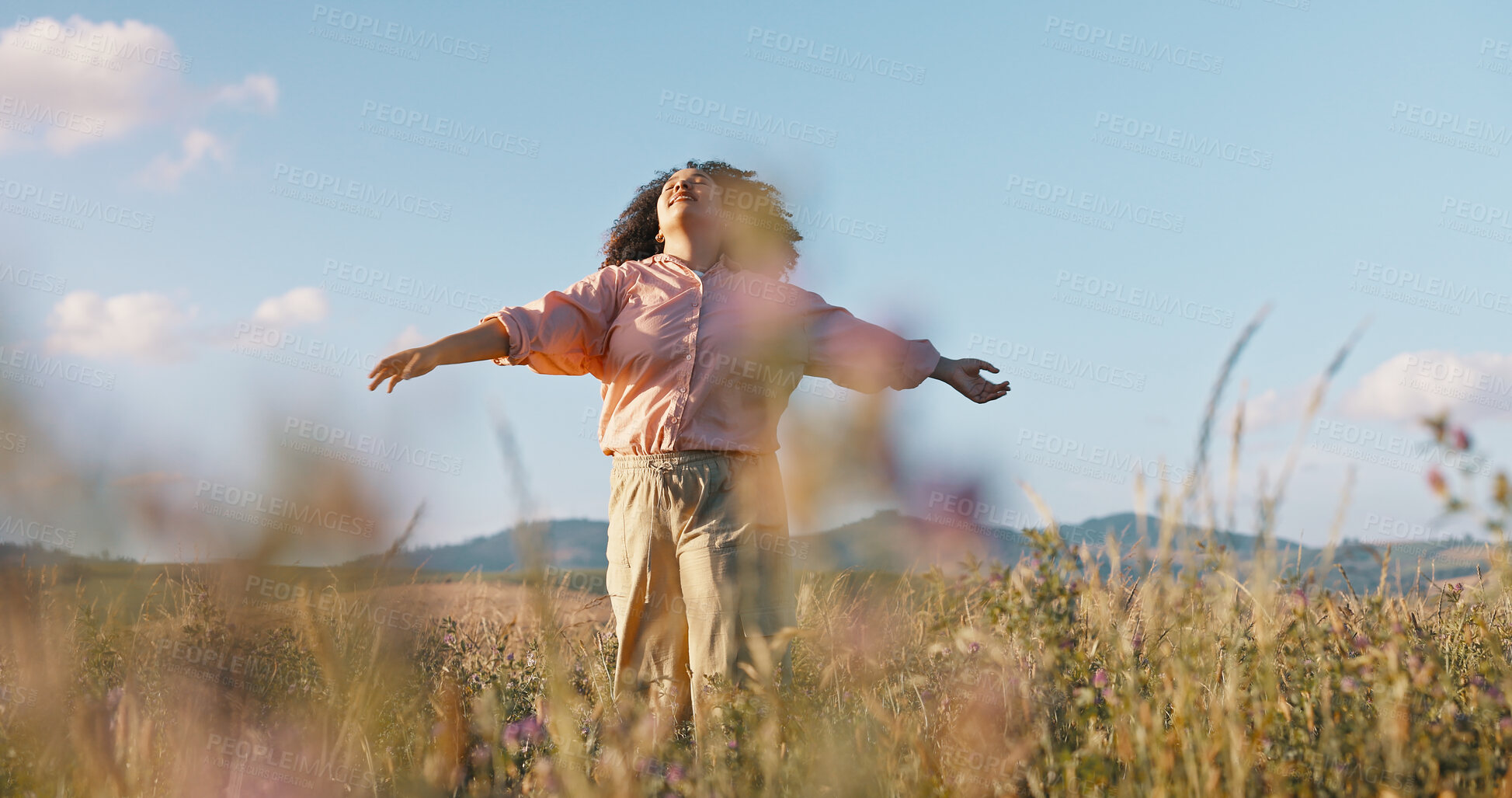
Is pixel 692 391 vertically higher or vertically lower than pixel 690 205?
lower

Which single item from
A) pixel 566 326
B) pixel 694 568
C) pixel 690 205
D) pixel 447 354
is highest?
pixel 690 205

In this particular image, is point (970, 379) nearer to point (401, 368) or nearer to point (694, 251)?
point (694, 251)

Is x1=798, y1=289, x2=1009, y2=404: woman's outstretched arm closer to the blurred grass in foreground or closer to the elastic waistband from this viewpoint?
the elastic waistband

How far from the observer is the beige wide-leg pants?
3307mm

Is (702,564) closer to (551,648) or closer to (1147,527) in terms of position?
(1147,527)

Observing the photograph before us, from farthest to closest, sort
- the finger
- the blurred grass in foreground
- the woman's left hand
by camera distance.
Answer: the woman's left hand, the finger, the blurred grass in foreground

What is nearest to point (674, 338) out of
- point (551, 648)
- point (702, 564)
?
point (702, 564)

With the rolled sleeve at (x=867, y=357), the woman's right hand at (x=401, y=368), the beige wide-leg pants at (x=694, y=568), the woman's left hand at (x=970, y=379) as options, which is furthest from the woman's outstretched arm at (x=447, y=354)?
the woman's left hand at (x=970, y=379)

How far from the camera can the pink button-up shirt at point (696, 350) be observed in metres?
3.46

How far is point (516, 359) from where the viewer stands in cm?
360

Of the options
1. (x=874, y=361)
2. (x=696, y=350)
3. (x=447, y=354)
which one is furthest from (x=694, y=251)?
(x=447, y=354)

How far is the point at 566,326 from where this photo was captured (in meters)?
3.62

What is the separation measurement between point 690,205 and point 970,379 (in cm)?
136

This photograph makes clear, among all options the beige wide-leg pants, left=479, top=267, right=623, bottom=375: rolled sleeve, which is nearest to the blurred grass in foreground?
the beige wide-leg pants
